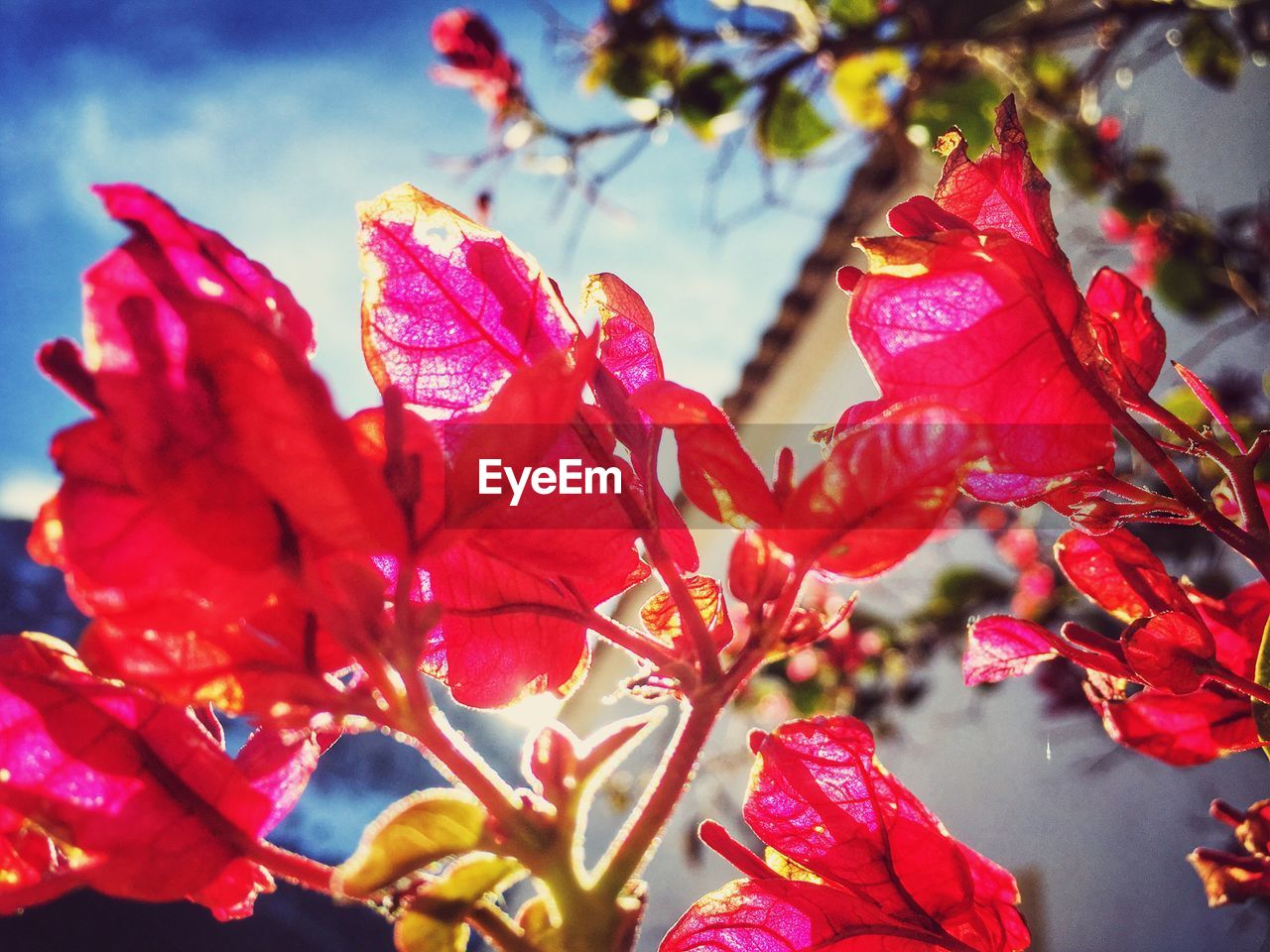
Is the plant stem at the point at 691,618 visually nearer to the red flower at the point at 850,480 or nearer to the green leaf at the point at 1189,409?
the red flower at the point at 850,480

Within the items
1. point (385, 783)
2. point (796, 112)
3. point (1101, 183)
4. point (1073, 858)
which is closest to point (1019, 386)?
point (796, 112)

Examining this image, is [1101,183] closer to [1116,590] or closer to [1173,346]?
[1173,346]

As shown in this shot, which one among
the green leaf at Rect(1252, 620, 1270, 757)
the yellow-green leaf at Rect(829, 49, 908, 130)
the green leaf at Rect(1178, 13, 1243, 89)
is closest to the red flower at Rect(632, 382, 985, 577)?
the green leaf at Rect(1252, 620, 1270, 757)

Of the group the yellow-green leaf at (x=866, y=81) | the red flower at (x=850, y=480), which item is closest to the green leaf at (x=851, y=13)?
the yellow-green leaf at (x=866, y=81)

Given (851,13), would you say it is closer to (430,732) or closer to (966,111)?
(966,111)

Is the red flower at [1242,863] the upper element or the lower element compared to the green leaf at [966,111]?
lower

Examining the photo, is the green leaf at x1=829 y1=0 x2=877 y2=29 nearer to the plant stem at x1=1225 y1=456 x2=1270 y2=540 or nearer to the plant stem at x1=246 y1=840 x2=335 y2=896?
the plant stem at x1=1225 y1=456 x2=1270 y2=540
